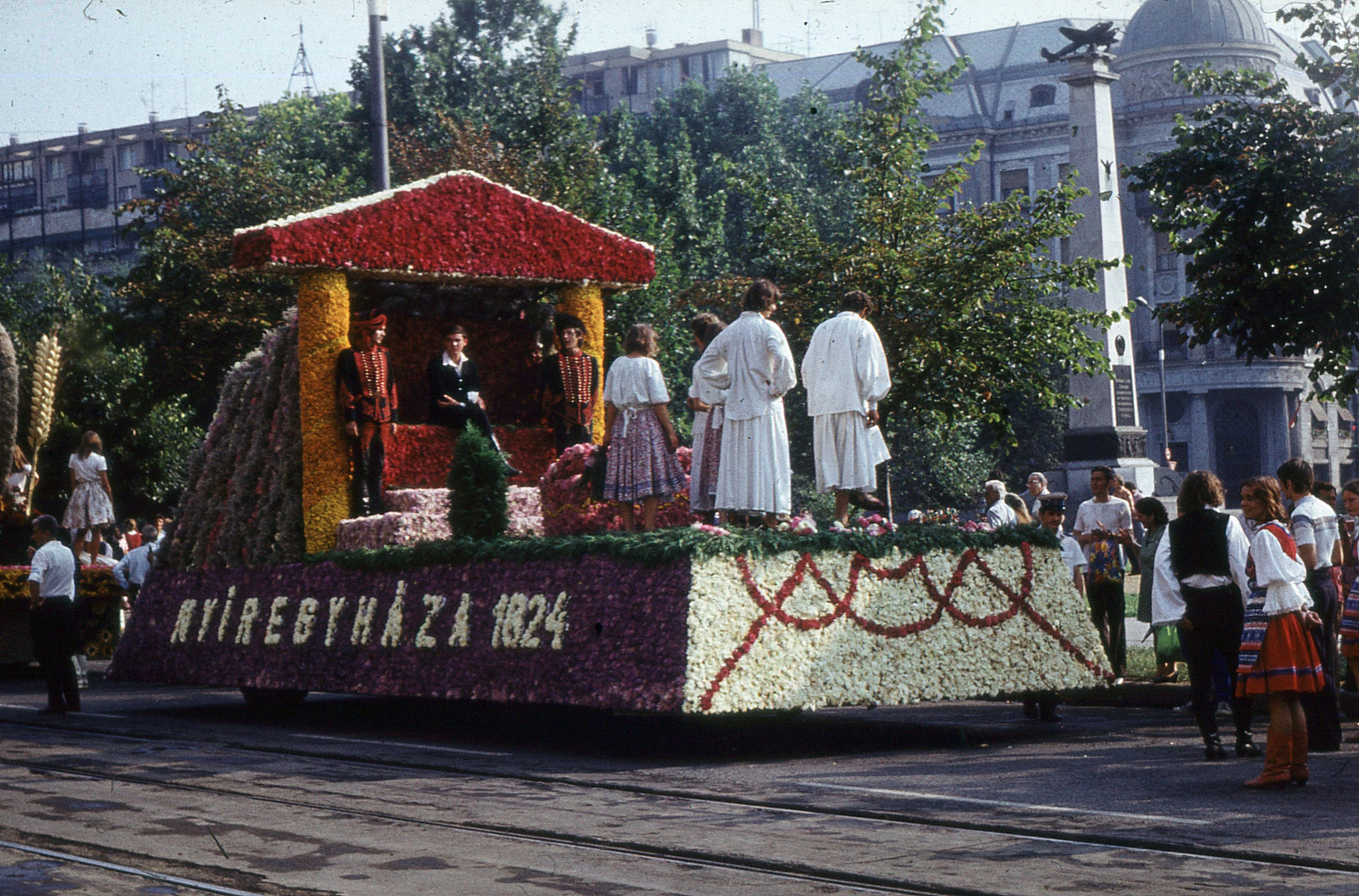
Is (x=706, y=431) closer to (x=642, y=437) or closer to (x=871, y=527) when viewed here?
(x=642, y=437)

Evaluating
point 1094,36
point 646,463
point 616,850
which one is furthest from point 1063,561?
point 1094,36

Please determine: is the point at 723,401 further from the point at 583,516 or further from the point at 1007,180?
the point at 1007,180

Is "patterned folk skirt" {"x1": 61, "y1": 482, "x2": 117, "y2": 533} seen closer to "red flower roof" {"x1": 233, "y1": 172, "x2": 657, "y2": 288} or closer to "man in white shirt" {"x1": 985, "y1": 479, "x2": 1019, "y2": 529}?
"red flower roof" {"x1": 233, "y1": 172, "x2": 657, "y2": 288}

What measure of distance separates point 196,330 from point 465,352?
14.0 metres

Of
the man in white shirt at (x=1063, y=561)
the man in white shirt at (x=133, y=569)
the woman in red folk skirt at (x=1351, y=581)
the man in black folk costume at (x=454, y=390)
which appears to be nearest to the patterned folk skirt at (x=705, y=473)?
the man in white shirt at (x=1063, y=561)

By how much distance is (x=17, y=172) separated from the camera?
94625 mm

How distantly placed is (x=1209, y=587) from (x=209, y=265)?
2223cm

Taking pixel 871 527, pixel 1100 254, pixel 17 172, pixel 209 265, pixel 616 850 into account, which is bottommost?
pixel 616 850

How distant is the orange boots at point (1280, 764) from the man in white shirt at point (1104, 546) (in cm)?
555

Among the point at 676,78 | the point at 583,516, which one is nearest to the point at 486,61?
the point at 583,516

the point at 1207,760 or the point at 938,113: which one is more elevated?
the point at 938,113

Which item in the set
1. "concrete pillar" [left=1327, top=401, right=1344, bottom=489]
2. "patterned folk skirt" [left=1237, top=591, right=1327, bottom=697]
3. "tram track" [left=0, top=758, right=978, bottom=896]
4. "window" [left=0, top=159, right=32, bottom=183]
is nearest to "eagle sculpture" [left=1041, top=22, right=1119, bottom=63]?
"patterned folk skirt" [left=1237, top=591, right=1327, bottom=697]

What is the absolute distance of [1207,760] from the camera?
418 inches

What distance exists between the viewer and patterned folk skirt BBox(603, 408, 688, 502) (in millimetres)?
13156
